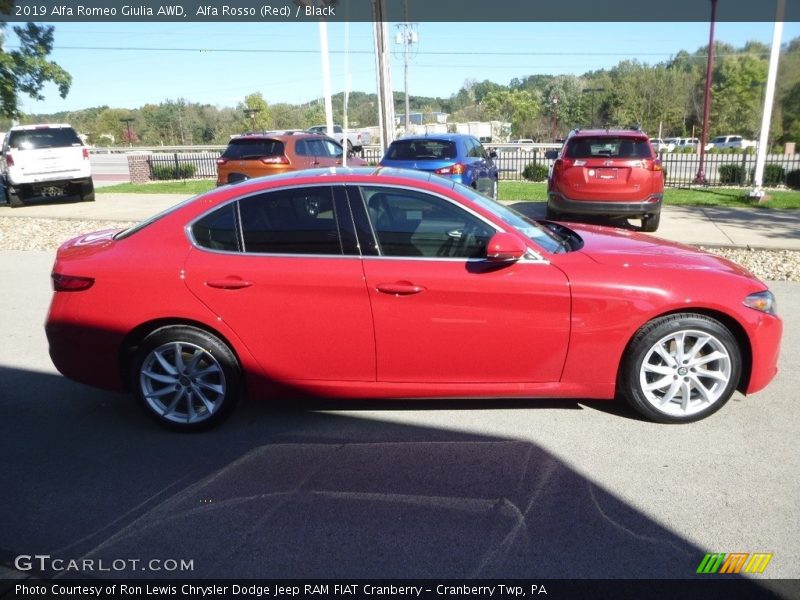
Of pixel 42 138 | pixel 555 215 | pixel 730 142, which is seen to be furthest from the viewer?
pixel 730 142

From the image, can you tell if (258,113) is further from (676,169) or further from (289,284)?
(289,284)

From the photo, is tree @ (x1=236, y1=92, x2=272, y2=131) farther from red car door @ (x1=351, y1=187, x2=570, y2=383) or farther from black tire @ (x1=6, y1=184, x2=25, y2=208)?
red car door @ (x1=351, y1=187, x2=570, y2=383)

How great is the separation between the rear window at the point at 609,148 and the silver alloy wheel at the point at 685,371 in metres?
7.27

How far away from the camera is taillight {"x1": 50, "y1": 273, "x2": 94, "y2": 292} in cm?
416

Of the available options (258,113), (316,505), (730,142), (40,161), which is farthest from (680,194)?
(258,113)

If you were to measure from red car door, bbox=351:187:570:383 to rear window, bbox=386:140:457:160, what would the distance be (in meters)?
8.02

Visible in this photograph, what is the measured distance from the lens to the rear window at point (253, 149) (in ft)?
45.3

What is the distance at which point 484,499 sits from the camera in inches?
133

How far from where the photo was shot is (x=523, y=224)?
4449mm

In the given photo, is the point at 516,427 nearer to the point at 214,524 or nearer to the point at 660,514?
the point at 660,514

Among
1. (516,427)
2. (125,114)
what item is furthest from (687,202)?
(125,114)

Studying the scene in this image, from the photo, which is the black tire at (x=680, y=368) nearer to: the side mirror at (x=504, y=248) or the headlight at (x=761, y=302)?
the headlight at (x=761, y=302)

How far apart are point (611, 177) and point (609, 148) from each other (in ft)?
1.73

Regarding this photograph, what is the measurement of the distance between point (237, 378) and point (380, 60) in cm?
1634
